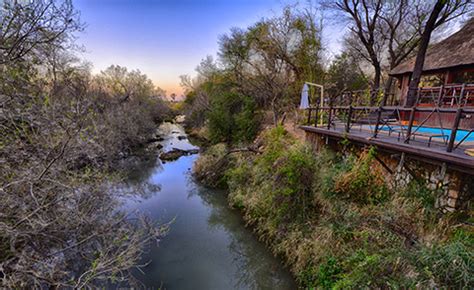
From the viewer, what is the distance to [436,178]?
12.1 ft

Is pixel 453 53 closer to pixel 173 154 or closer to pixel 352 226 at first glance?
pixel 352 226

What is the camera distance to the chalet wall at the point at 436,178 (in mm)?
3316

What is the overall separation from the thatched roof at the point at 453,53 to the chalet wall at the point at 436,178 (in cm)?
637

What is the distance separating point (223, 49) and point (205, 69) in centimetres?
645

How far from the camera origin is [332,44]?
1327 cm

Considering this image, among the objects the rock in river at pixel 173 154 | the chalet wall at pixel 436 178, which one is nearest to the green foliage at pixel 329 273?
the chalet wall at pixel 436 178

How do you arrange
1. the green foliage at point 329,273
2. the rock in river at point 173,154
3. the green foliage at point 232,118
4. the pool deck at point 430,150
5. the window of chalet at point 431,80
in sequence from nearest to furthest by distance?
the pool deck at point 430,150
the green foliage at point 329,273
the window of chalet at point 431,80
the green foliage at point 232,118
the rock in river at point 173,154

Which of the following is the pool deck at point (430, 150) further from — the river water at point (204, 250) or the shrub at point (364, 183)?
the river water at point (204, 250)

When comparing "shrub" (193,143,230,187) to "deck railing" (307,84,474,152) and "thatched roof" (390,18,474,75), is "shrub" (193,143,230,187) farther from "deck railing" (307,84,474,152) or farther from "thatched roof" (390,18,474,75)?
"thatched roof" (390,18,474,75)

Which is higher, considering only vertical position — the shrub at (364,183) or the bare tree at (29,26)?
the bare tree at (29,26)

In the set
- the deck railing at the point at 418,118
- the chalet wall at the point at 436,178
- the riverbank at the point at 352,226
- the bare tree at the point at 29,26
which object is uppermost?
the bare tree at the point at 29,26

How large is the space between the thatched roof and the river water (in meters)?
9.77

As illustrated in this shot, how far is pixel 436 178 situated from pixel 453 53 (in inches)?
310

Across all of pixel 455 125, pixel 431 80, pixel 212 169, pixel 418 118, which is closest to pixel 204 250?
pixel 212 169
